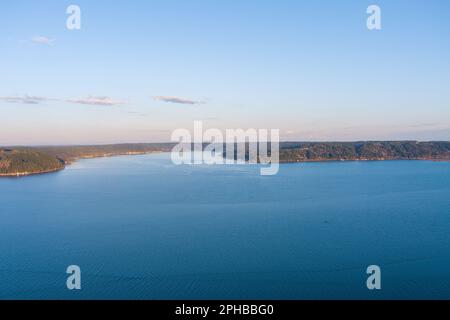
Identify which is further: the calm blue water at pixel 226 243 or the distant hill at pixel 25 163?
the distant hill at pixel 25 163

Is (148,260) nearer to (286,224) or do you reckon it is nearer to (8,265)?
(8,265)

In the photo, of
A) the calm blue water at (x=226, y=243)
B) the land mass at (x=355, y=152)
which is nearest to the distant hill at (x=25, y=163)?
the land mass at (x=355, y=152)

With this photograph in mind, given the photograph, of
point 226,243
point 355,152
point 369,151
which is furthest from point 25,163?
point 369,151

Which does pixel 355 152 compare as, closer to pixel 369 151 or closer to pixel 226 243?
pixel 369 151

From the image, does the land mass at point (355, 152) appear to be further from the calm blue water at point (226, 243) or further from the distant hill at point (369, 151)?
the calm blue water at point (226, 243)

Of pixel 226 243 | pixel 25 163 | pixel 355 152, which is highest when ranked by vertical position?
pixel 355 152
